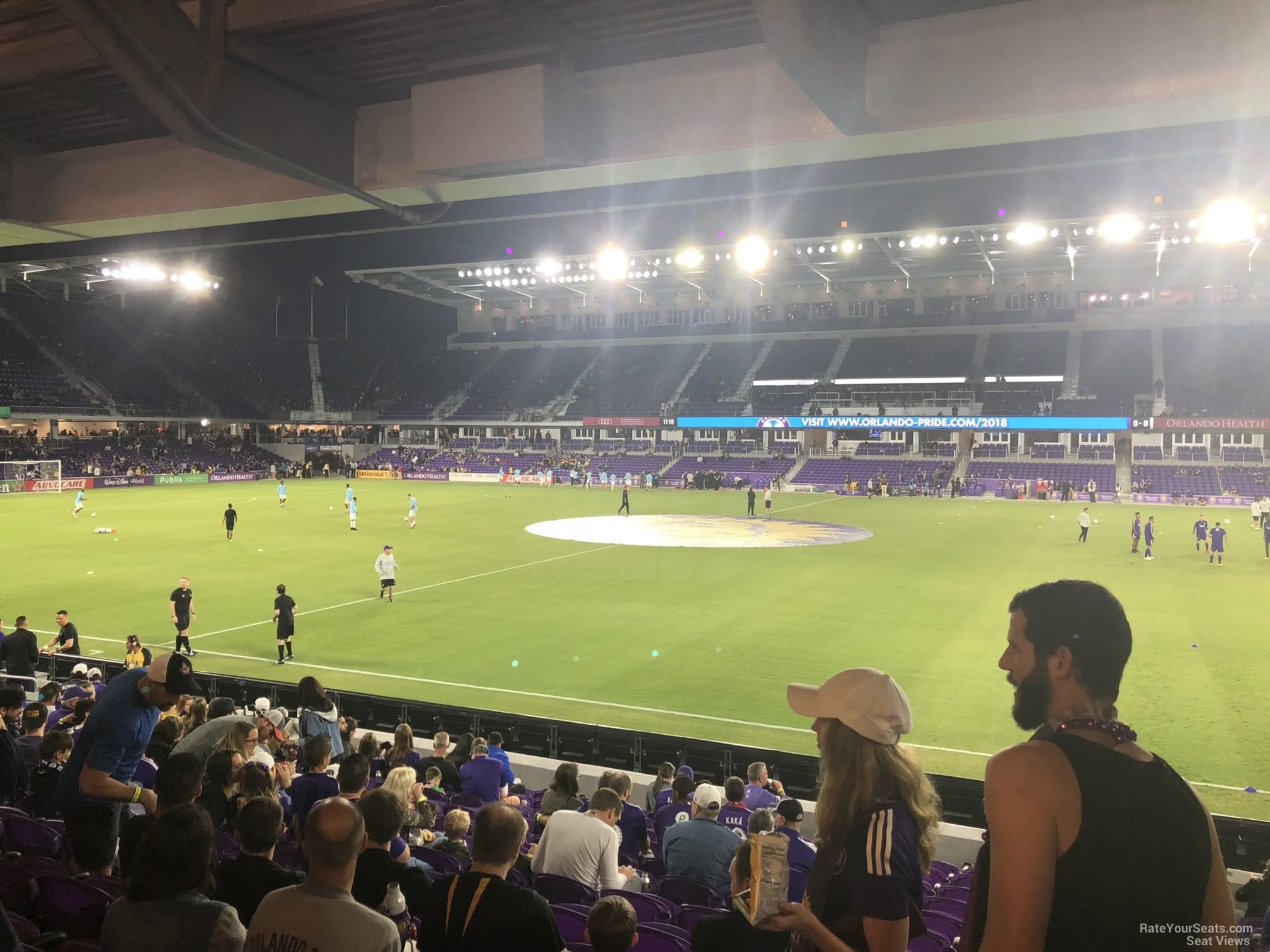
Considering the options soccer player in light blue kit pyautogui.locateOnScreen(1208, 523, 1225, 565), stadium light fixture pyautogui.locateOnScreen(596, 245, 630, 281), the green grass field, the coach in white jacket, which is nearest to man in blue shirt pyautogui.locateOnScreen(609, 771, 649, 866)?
stadium light fixture pyautogui.locateOnScreen(596, 245, 630, 281)

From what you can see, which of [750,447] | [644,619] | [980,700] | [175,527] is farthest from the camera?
[750,447]

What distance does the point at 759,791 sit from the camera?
834cm

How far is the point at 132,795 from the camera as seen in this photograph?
4961mm

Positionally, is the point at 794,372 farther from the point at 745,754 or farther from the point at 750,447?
the point at 745,754

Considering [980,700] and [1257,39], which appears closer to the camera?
[1257,39]

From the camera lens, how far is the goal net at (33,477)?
54372mm

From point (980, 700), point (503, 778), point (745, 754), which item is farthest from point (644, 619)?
point (503, 778)

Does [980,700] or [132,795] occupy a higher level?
[132,795]

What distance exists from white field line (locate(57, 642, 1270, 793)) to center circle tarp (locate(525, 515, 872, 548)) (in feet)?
54.6

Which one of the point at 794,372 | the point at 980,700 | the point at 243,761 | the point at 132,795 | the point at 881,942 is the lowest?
the point at 980,700

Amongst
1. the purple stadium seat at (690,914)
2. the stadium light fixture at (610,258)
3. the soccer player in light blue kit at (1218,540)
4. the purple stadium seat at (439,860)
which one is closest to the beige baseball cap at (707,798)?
the purple stadium seat at (690,914)

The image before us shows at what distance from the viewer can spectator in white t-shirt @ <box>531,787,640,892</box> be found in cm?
545

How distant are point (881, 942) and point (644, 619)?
17315 millimetres

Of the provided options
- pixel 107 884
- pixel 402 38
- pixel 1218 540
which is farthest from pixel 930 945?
pixel 1218 540
